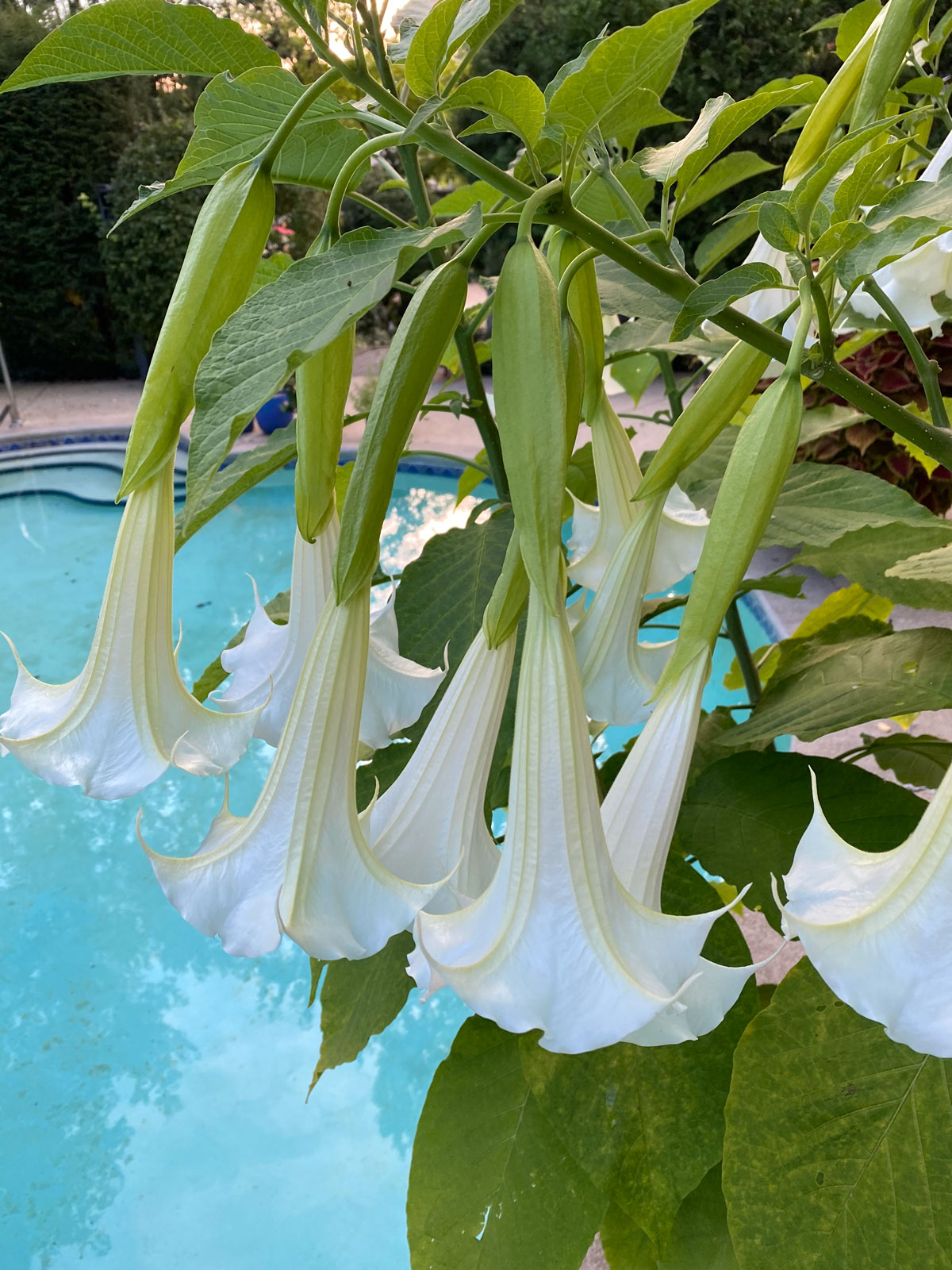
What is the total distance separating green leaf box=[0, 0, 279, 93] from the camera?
0.36 meters

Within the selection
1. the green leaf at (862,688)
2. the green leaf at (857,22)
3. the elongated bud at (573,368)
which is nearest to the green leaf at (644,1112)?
the green leaf at (862,688)

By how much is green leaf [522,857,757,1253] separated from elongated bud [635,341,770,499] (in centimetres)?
29

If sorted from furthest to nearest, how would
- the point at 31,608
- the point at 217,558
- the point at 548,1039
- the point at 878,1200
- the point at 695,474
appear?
the point at 217,558
the point at 31,608
the point at 695,474
the point at 878,1200
the point at 548,1039

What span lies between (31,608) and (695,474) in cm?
345

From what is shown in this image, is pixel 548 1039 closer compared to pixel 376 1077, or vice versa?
pixel 548 1039

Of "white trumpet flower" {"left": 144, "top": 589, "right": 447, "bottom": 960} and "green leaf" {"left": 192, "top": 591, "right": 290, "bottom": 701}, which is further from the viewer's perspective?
"green leaf" {"left": 192, "top": 591, "right": 290, "bottom": 701}

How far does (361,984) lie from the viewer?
0.62 metres

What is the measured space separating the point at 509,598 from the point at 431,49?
0.20 m

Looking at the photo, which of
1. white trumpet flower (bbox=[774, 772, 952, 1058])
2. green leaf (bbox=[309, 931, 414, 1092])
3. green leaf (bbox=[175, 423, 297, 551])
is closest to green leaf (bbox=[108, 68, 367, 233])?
green leaf (bbox=[175, 423, 297, 551])

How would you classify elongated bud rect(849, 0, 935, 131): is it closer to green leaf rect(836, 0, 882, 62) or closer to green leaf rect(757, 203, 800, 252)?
green leaf rect(757, 203, 800, 252)

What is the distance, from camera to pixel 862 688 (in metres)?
0.55

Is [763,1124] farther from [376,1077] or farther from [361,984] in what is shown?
[376,1077]

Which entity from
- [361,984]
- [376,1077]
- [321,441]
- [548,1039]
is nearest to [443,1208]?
[361,984]

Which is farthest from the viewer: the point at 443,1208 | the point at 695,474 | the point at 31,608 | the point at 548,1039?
the point at 31,608
